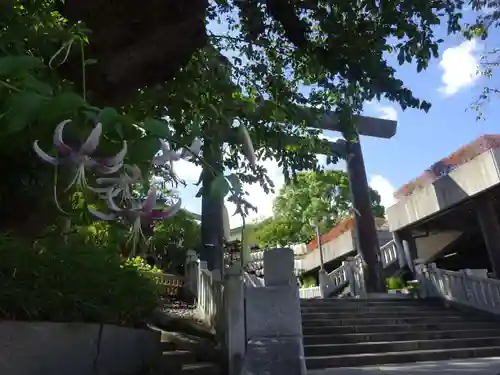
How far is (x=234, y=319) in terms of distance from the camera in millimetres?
4469

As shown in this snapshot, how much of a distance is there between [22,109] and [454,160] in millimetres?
11599

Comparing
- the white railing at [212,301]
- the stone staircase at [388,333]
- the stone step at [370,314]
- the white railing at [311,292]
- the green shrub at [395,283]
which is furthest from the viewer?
the white railing at [311,292]

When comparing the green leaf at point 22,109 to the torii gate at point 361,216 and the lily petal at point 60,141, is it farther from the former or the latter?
the torii gate at point 361,216

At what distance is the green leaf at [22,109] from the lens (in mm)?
1095

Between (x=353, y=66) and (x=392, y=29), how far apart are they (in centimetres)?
63

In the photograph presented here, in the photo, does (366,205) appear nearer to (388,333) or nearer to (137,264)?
(388,333)

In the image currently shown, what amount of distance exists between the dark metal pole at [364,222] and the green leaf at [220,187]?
1105 centimetres

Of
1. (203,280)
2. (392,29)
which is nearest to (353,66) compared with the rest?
(392,29)

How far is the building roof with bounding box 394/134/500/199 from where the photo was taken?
9.91 m

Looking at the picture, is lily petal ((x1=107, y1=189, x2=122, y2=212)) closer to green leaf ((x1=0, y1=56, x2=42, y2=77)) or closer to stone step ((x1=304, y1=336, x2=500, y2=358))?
green leaf ((x1=0, y1=56, x2=42, y2=77))

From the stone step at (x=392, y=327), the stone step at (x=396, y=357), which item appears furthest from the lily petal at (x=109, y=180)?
the stone step at (x=392, y=327)

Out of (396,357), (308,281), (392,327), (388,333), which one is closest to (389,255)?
(308,281)

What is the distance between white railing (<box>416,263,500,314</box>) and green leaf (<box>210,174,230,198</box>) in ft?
29.1

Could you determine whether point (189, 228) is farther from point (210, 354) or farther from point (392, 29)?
point (392, 29)
